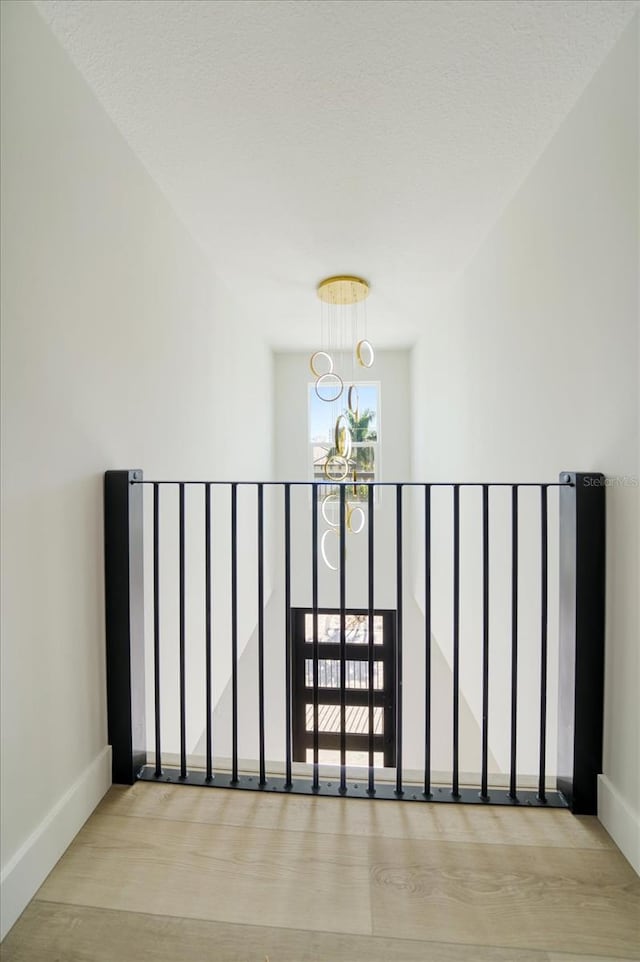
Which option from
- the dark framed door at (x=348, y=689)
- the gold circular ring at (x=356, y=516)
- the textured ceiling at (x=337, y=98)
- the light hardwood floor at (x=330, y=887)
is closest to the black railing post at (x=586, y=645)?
the light hardwood floor at (x=330, y=887)

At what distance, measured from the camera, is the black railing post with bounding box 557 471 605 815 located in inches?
53.2

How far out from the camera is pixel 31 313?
118cm

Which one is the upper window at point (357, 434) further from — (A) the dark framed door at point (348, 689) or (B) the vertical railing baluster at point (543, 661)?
(B) the vertical railing baluster at point (543, 661)

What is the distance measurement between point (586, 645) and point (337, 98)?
6.27 ft

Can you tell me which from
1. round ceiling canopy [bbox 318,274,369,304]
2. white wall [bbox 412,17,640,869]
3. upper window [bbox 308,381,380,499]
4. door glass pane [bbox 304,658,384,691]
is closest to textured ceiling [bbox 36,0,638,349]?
white wall [bbox 412,17,640,869]

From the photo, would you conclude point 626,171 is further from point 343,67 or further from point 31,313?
point 31,313

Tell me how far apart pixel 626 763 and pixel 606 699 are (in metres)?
0.16

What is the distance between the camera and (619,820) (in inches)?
49.2

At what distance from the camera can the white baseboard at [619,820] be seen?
1.18 m

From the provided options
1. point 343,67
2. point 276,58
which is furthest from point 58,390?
point 343,67

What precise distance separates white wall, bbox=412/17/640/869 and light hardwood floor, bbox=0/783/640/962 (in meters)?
0.23

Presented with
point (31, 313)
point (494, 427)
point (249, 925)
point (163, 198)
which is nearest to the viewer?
point (249, 925)

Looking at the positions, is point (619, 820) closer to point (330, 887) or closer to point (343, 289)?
point (330, 887)

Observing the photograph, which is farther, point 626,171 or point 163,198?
point 163,198
